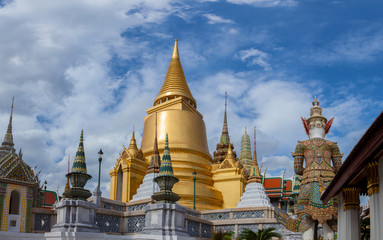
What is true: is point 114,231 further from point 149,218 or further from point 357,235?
point 357,235

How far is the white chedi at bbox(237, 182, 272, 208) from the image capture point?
26042 millimetres

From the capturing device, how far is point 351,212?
10.2 metres

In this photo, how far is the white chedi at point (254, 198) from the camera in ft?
85.4

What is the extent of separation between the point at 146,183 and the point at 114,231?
25.0 ft

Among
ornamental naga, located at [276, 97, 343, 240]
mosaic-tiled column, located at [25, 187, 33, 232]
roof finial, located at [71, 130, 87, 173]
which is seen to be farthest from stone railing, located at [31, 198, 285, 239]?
ornamental naga, located at [276, 97, 343, 240]

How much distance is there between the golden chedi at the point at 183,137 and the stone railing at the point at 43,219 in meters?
12.3

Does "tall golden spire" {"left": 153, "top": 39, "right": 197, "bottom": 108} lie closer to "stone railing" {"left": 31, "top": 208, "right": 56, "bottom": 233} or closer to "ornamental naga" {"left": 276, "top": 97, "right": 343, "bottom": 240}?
"stone railing" {"left": 31, "top": 208, "right": 56, "bottom": 233}

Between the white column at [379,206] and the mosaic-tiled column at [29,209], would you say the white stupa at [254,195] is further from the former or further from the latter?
the white column at [379,206]

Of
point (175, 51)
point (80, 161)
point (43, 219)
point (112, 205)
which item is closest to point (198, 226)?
point (112, 205)

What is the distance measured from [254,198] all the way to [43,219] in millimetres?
13314

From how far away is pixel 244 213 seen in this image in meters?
24.2

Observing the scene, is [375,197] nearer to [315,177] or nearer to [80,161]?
[315,177]

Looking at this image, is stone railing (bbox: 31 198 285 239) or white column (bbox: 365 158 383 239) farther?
stone railing (bbox: 31 198 285 239)

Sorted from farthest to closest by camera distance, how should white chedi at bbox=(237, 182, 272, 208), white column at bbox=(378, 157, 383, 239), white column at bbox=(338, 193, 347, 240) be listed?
white chedi at bbox=(237, 182, 272, 208)
white column at bbox=(338, 193, 347, 240)
white column at bbox=(378, 157, 383, 239)
